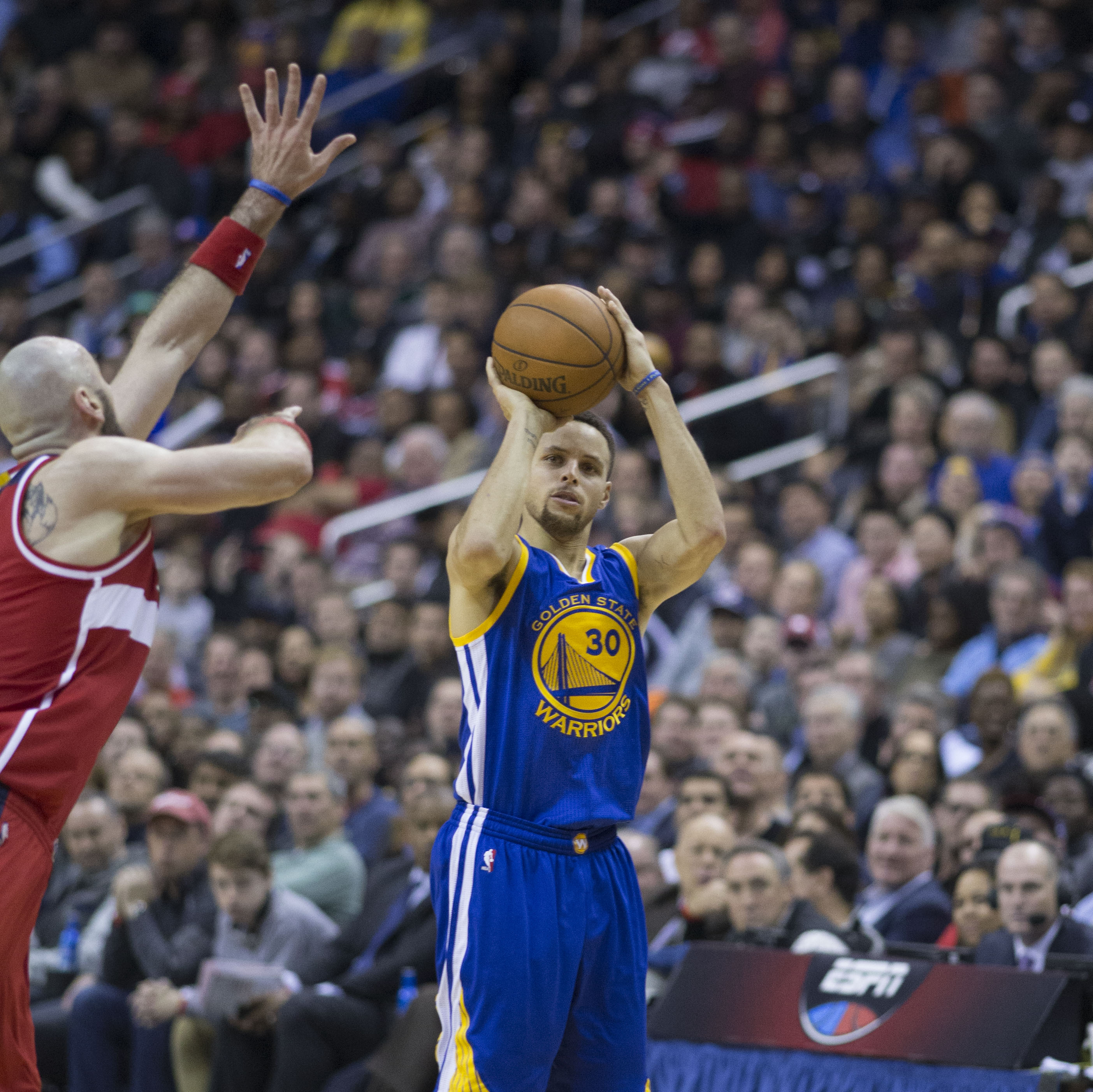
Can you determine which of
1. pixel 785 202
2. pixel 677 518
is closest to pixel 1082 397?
pixel 785 202

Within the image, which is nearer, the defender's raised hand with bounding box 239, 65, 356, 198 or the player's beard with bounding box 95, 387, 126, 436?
the player's beard with bounding box 95, 387, 126, 436

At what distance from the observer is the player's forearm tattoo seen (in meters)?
4.25

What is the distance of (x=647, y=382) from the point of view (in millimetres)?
5059

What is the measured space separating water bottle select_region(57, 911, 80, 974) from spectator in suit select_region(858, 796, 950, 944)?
4.37 m

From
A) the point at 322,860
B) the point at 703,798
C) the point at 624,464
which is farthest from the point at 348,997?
the point at 624,464

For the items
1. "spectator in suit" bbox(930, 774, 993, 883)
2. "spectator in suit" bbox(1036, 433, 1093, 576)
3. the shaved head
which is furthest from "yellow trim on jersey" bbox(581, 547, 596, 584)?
"spectator in suit" bbox(1036, 433, 1093, 576)

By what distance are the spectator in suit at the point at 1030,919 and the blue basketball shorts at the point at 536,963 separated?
2.52 meters

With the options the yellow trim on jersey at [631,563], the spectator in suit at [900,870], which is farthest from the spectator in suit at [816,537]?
the yellow trim on jersey at [631,563]

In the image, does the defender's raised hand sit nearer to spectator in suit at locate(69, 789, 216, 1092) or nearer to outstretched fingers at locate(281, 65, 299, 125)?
outstretched fingers at locate(281, 65, 299, 125)

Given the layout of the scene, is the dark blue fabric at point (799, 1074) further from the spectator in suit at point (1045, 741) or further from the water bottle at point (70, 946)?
the water bottle at point (70, 946)

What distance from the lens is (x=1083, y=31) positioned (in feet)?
49.0

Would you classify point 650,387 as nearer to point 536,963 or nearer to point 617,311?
point 617,311

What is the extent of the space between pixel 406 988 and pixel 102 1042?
1.69 meters

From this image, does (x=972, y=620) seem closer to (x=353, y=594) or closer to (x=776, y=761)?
(x=776, y=761)
